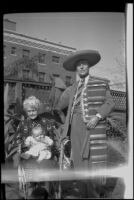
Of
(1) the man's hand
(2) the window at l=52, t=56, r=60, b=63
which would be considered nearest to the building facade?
(2) the window at l=52, t=56, r=60, b=63

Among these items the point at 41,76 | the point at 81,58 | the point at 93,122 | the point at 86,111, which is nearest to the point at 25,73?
the point at 41,76

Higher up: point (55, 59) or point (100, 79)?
point (55, 59)

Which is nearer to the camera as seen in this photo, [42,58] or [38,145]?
[38,145]

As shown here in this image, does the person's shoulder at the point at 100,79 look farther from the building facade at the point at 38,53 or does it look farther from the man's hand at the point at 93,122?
the man's hand at the point at 93,122

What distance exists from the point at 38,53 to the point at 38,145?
106 centimetres

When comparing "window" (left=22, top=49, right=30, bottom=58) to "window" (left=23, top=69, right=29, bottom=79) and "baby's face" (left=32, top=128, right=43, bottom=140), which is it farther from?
"baby's face" (left=32, top=128, right=43, bottom=140)

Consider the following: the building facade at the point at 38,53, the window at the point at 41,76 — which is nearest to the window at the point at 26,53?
the building facade at the point at 38,53

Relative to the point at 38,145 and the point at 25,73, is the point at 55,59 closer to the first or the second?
the point at 25,73

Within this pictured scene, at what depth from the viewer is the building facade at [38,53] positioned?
19.5 feet

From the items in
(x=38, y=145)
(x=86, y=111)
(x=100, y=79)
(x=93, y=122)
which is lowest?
(x=38, y=145)

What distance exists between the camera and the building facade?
5.93 meters

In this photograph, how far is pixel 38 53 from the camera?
5996mm

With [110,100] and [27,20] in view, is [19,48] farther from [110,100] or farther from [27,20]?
[110,100]
